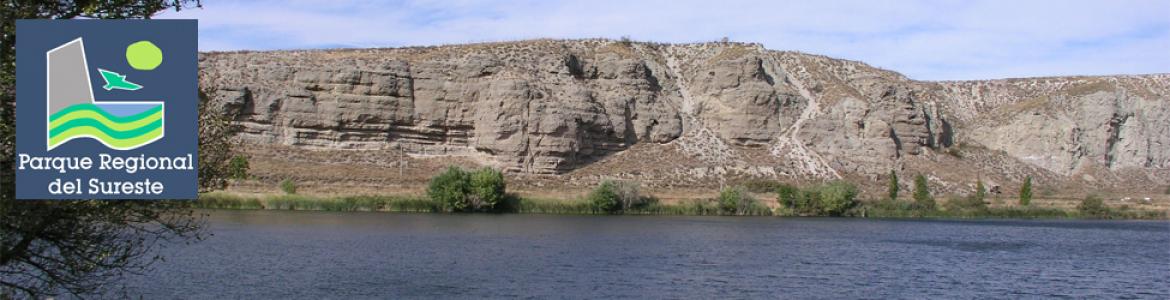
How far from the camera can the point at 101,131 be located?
40.2 ft

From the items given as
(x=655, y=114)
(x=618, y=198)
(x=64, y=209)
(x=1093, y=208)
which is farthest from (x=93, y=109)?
(x=1093, y=208)

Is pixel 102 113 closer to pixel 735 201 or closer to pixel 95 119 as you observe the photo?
pixel 95 119

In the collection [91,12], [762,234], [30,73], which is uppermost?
[91,12]

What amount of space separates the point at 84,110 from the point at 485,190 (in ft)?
196

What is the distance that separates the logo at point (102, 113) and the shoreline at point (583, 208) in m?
53.0

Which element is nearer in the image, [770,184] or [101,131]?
[101,131]

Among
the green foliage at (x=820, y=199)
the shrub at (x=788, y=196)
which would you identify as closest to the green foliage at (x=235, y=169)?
the shrub at (x=788, y=196)

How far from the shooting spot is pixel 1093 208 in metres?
85.9

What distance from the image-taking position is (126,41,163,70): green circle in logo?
1253cm

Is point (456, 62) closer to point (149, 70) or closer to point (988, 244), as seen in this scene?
point (988, 244)

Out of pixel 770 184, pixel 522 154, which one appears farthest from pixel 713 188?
pixel 522 154

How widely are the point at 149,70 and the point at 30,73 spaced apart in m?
1.38

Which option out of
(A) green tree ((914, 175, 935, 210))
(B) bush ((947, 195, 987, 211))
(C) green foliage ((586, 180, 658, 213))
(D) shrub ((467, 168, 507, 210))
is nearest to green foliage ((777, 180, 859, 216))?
(A) green tree ((914, 175, 935, 210))

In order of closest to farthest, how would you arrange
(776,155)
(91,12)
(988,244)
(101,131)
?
→ (101,131)
(91,12)
(988,244)
(776,155)
